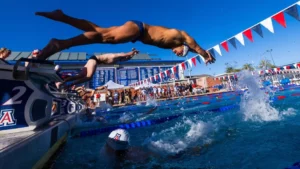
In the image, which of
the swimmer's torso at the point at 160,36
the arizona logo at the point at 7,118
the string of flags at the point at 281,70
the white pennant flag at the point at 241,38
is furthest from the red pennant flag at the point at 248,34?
the string of flags at the point at 281,70

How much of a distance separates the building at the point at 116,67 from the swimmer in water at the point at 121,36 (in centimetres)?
2825

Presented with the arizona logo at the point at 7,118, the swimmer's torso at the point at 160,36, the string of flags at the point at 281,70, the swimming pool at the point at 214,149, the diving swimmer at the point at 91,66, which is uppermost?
the string of flags at the point at 281,70

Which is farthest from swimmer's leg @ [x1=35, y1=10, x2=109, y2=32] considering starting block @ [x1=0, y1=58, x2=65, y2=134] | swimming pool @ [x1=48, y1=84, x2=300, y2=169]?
swimming pool @ [x1=48, y1=84, x2=300, y2=169]

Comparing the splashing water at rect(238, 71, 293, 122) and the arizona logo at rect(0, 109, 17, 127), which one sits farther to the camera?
the splashing water at rect(238, 71, 293, 122)

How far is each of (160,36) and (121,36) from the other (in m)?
0.77

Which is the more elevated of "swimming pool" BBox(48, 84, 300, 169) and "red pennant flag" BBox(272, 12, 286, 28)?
"red pennant flag" BBox(272, 12, 286, 28)

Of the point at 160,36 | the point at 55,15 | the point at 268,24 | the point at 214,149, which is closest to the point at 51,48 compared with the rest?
the point at 55,15

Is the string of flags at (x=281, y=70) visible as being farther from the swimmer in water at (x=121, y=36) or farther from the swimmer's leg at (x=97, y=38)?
the swimmer's leg at (x=97, y=38)

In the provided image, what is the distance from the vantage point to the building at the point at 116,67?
31625 mm

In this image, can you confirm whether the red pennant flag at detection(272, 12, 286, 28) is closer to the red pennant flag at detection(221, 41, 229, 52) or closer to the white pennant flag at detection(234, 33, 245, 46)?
the white pennant flag at detection(234, 33, 245, 46)

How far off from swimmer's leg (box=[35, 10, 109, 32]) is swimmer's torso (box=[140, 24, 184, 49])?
83cm

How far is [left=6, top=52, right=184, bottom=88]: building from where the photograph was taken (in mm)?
31625

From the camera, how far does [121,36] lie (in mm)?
2826

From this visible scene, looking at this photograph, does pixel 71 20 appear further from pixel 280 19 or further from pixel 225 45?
pixel 225 45
